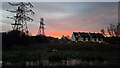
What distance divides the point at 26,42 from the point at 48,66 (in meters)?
14.9

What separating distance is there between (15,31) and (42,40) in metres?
10.1

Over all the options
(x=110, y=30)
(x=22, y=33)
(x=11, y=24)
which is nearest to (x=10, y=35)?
(x=22, y=33)

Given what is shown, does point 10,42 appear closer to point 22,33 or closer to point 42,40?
point 22,33

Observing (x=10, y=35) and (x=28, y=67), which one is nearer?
(x=28, y=67)

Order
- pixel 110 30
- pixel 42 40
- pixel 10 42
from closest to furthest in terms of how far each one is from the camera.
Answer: pixel 10 42
pixel 42 40
pixel 110 30

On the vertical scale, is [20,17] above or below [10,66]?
above

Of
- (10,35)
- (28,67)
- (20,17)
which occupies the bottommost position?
(28,67)

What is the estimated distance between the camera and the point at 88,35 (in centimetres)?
7344

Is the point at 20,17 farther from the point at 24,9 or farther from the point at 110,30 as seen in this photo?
the point at 110,30

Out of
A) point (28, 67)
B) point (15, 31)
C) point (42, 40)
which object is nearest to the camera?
point (28, 67)

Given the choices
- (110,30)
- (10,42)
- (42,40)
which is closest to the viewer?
(10,42)

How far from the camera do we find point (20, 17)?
3095 cm

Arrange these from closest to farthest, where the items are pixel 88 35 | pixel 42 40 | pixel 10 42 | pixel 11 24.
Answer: pixel 10 42, pixel 11 24, pixel 42 40, pixel 88 35

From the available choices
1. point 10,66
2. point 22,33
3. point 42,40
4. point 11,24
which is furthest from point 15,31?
point 10,66
